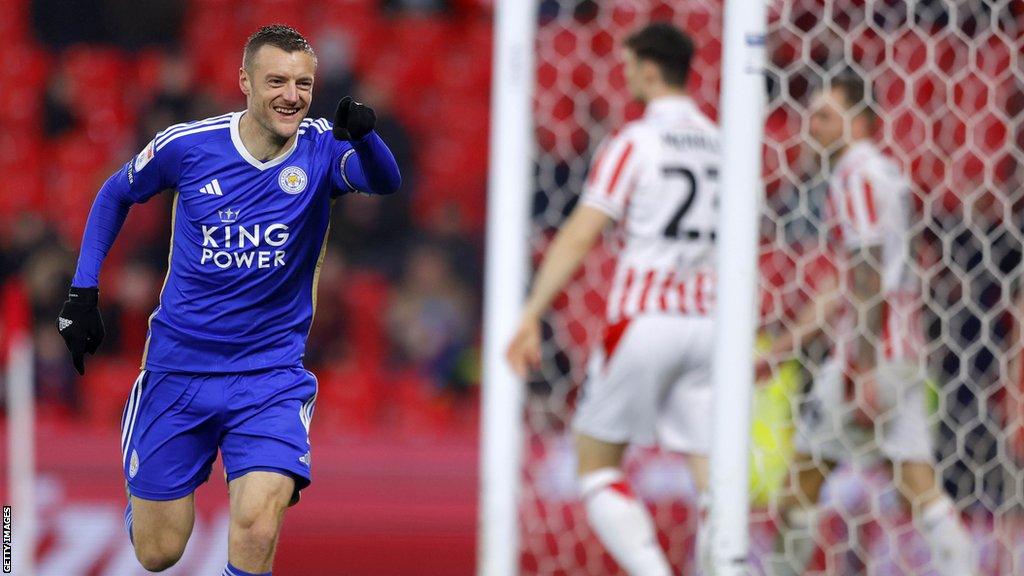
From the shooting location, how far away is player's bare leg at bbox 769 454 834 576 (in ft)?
16.1

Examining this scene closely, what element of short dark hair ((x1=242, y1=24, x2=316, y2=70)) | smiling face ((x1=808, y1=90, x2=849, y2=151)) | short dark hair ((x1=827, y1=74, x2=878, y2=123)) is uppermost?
short dark hair ((x1=827, y1=74, x2=878, y2=123))

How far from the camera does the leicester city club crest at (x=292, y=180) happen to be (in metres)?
3.03

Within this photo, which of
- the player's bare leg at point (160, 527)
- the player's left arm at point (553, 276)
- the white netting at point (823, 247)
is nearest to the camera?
the player's bare leg at point (160, 527)

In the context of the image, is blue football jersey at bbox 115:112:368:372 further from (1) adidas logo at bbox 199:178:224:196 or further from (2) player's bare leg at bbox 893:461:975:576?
(2) player's bare leg at bbox 893:461:975:576

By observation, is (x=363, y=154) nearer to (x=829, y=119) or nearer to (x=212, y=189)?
(x=212, y=189)

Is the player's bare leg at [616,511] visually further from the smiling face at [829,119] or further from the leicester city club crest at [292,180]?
the leicester city club crest at [292,180]

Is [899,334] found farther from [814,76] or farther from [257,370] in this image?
[257,370]

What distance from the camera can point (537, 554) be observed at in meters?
5.98

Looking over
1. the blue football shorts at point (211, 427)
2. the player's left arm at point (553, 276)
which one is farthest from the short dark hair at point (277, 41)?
the player's left arm at point (553, 276)

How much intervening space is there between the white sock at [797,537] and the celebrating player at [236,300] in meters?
2.35

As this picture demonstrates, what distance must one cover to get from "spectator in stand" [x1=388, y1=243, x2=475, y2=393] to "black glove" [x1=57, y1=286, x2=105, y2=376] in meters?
5.19

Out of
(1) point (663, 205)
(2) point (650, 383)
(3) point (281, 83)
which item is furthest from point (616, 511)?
(3) point (281, 83)

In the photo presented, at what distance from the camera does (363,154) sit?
9.46ft

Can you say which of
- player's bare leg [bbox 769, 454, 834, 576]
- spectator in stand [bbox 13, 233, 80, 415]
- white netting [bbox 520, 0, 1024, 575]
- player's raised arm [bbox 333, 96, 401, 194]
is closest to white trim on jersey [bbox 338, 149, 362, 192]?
player's raised arm [bbox 333, 96, 401, 194]
